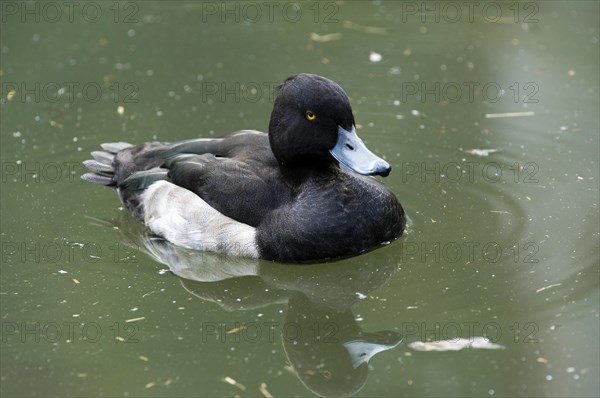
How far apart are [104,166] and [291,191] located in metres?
1.88

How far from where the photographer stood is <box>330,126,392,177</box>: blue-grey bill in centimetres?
742

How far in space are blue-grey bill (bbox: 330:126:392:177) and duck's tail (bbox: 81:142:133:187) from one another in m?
2.11

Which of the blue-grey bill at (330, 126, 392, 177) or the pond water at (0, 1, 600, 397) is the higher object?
the blue-grey bill at (330, 126, 392, 177)

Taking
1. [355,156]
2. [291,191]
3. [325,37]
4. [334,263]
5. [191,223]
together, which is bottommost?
[334,263]

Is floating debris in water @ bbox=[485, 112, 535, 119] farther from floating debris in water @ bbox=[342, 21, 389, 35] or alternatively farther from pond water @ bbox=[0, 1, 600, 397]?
floating debris in water @ bbox=[342, 21, 389, 35]

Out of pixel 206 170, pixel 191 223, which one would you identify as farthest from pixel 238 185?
pixel 191 223

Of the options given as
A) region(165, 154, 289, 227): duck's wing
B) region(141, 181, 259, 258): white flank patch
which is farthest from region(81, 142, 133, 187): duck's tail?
region(165, 154, 289, 227): duck's wing

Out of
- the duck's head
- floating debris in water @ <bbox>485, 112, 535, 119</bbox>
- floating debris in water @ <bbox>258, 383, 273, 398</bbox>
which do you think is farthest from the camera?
floating debris in water @ <bbox>485, 112, 535, 119</bbox>

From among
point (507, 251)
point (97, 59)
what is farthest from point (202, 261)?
point (97, 59)

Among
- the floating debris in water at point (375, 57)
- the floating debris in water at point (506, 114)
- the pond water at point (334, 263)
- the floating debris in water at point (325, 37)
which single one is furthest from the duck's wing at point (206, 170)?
the floating debris in water at point (325, 37)

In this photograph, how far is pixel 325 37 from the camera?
11.7 m

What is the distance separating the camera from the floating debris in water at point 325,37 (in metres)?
11.6

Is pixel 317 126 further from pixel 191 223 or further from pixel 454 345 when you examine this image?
pixel 454 345

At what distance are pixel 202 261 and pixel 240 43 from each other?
4.23m
